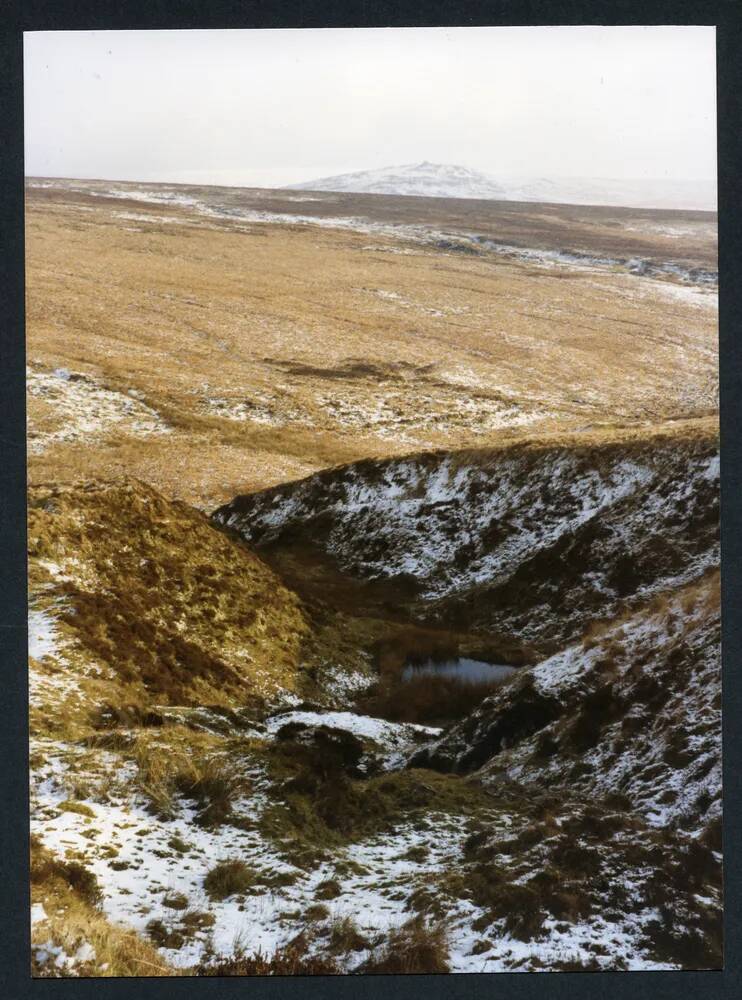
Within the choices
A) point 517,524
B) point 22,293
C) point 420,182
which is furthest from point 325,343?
point 22,293

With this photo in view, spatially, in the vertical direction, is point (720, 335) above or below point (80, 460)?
above

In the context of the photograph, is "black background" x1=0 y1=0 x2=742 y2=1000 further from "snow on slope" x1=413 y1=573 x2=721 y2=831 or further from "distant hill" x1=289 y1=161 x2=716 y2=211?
"distant hill" x1=289 y1=161 x2=716 y2=211

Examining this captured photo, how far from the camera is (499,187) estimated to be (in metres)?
11.8

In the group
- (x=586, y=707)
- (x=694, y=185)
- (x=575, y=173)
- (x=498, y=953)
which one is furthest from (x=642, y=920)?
(x=575, y=173)

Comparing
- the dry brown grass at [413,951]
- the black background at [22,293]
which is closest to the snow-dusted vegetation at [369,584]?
the dry brown grass at [413,951]

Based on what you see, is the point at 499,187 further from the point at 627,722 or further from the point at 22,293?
the point at 627,722

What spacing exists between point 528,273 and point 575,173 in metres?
4.17

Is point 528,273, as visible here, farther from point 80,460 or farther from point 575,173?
point 80,460

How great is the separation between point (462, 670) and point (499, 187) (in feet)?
21.7

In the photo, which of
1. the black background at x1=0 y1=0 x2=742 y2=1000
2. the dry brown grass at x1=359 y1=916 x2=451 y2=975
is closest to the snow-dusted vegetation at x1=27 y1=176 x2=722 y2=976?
the dry brown grass at x1=359 y1=916 x2=451 y2=975

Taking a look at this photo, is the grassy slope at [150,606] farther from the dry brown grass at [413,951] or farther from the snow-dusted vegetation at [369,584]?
the dry brown grass at [413,951]

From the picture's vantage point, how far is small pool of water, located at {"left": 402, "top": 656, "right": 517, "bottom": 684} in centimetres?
1009

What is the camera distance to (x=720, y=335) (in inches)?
361

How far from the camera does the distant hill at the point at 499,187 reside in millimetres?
10789
